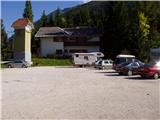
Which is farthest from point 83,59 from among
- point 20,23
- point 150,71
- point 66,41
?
point 150,71

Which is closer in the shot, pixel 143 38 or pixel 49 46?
pixel 143 38

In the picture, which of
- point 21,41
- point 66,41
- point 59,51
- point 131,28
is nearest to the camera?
point 131,28

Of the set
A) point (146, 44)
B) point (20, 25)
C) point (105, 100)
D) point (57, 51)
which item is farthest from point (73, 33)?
point (105, 100)

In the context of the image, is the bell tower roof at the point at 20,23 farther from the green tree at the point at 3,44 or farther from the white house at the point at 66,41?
the white house at the point at 66,41

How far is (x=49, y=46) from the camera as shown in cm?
9831

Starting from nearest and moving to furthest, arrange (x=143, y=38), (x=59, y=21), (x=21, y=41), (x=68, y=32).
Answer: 1. (x=143, y=38)
2. (x=21, y=41)
3. (x=68, y=32)
4. (x=59, y=21)

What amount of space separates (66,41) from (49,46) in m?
4.13

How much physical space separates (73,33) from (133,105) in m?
84.0

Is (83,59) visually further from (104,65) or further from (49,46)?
(49,46)

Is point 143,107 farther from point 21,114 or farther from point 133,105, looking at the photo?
point 21,114

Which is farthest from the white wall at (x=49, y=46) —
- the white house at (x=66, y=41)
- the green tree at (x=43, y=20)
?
the green tree at (x=43, y=20)

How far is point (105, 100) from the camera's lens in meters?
17.2

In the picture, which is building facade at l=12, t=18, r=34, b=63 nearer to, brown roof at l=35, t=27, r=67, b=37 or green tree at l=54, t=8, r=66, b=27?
brown roof at l=35, t=27, r=67, b=37

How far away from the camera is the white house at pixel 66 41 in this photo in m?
96.8
